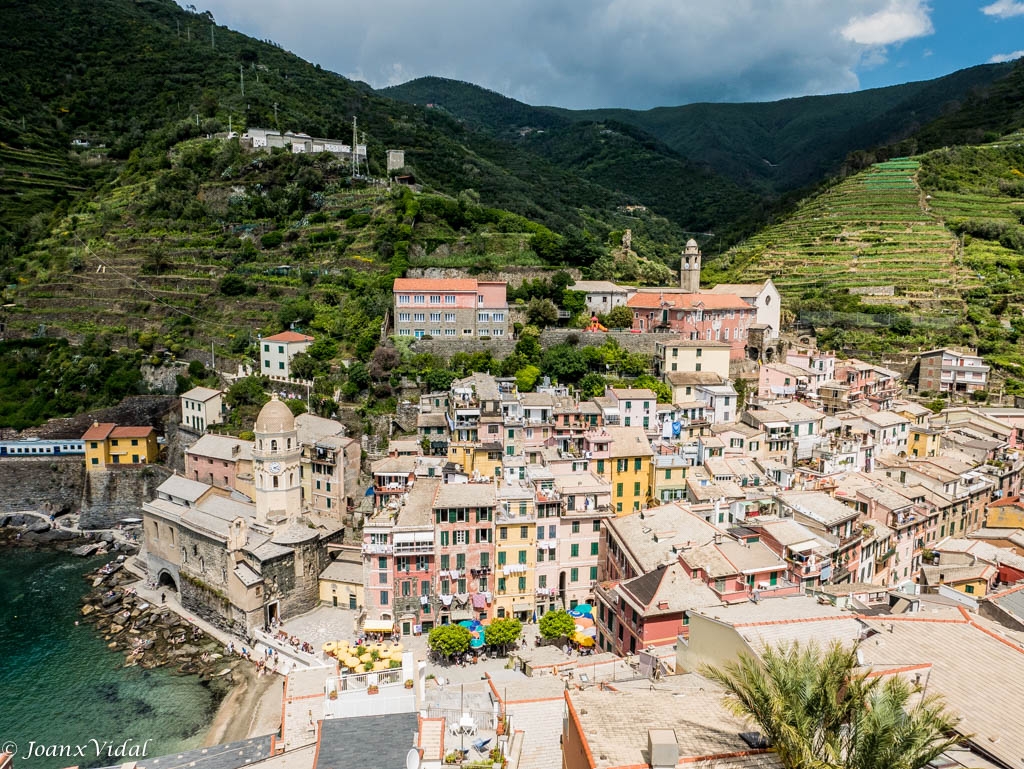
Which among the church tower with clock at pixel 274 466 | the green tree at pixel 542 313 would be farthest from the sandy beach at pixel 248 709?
the green tree at pixel 542 313

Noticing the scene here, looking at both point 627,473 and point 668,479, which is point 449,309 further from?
point 668,479

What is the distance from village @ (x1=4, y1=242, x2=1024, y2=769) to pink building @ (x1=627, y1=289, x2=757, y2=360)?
22cm

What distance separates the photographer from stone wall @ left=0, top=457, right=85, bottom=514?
167 feet

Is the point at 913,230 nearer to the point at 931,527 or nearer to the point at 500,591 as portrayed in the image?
the point at 931,527

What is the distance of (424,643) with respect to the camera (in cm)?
3269

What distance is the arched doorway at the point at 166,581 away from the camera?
40.5 m

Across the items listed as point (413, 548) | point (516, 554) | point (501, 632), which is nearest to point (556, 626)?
point (501, 632)

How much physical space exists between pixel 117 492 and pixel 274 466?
63.9ft

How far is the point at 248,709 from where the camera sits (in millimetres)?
30000

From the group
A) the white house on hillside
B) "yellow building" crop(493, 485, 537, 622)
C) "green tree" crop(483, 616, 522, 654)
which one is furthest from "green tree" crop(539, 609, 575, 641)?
the white house on hillside

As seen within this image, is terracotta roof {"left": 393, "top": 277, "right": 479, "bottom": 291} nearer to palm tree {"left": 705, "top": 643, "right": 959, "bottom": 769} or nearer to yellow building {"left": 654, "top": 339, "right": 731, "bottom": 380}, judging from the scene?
yellow building {"left": 654, "top": 339, "right": 731, "bottom": 380}

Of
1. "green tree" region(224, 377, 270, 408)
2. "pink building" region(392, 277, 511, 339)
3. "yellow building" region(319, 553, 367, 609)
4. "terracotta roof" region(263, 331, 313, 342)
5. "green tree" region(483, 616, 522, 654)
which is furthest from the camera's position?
"pink building" region(392, 277, 511, 339)

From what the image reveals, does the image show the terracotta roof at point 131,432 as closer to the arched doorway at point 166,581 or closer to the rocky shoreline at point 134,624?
the rocky shoreline at point 134,624

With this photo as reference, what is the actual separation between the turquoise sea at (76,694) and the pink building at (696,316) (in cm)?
3840
